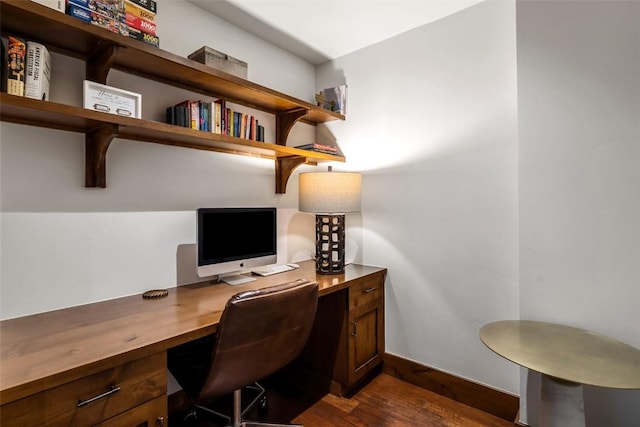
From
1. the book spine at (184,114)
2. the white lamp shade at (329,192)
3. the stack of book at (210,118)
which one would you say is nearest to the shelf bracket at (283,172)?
the white lamp shade at (329,192)

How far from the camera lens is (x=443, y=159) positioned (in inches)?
80.7

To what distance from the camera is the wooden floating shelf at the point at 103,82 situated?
46.3 inches

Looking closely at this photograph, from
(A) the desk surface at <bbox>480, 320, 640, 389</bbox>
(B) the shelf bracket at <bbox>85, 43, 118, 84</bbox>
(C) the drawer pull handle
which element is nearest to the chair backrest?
(C) the drawer pull handle

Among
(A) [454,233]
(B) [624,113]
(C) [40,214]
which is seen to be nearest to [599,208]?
(B) [624,113]

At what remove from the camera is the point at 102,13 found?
1302 mm

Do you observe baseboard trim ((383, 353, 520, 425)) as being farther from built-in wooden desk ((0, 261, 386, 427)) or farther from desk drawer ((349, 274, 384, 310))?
built-in wooden desk ((0, 261, 386, 427))

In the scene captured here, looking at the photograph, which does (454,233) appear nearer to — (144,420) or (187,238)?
(187,238)

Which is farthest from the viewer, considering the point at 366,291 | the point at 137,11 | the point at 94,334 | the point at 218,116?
the point at 366,291

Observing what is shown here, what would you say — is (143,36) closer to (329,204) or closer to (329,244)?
(329,204)

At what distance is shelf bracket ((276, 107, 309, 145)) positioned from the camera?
7.47 ft

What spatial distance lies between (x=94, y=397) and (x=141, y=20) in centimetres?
148

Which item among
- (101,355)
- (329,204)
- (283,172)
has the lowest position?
(101,355)

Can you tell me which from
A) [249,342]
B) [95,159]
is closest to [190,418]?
[249,342]

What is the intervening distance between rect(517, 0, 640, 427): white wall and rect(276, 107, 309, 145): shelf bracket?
1329mm
